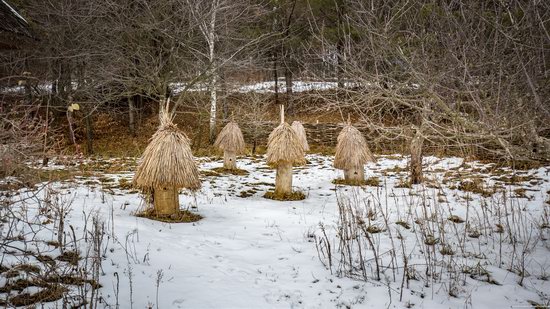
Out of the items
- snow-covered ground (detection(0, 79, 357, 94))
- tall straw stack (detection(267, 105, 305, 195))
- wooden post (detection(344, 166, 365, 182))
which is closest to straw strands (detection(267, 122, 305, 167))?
tall straw stack (detection(267, 105, 305, 195))

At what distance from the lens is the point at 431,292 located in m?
3.55

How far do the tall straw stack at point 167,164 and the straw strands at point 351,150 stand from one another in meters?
4.16

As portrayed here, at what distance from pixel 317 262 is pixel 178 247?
1659mm

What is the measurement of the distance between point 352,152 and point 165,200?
461cm

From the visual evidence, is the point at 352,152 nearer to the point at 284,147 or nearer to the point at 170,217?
the point at 284,147

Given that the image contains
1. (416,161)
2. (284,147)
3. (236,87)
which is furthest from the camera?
(236,87)

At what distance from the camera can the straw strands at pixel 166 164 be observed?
529cm

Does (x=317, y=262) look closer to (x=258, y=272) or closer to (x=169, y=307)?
(x=258, y=272)

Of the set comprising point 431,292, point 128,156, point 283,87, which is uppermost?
point 283,87

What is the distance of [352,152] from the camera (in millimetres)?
8555

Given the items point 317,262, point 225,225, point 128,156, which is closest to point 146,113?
point 128,156

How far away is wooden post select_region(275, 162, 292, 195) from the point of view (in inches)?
304

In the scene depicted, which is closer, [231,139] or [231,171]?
[231,139]

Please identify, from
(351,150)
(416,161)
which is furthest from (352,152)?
(416,161)
